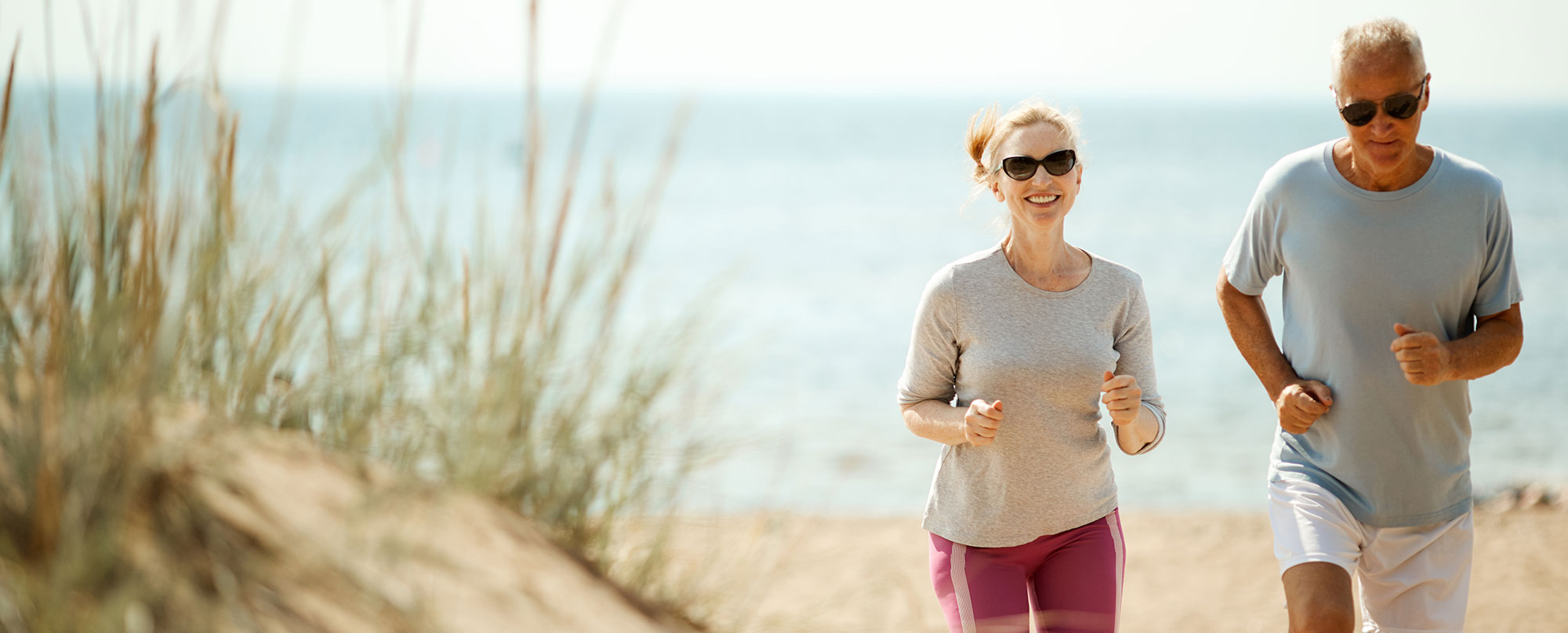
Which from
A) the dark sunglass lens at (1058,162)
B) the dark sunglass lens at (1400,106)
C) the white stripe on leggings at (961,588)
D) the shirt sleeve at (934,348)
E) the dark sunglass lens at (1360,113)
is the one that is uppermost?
the dark sunglass lens at (1400,106)

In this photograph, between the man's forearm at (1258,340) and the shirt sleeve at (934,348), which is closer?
the shirt sleeve at (934,348)

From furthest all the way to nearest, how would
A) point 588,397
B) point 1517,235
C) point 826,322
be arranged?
point 1517,235, point 826,322, point 588,397

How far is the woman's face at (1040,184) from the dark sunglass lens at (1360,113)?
2.36 ft

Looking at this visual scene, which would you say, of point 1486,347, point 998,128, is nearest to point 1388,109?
point 1486,347

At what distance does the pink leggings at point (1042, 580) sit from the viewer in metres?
2.71

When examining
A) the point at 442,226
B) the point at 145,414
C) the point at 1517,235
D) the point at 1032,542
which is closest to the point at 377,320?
the point at 442,226

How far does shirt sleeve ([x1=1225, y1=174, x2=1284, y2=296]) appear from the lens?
3.13 metres

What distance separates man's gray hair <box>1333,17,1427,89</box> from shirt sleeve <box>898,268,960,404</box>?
121 centimetres

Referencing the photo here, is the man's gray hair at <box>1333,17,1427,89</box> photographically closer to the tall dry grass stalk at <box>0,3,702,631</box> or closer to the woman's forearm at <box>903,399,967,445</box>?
the woman's forearm at <box>903,399,967,445</box>

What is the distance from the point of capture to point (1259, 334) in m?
3.18

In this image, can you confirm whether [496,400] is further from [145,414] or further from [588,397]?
[145,414]

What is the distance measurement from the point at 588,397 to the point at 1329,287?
85.4 inches

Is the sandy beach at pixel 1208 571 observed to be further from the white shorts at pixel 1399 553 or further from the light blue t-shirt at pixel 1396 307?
the light blue t-shirt at pixel 1396 307

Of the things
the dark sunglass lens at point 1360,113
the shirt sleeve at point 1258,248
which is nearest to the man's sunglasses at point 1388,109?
the dark sunglass lens at point 1360,113
